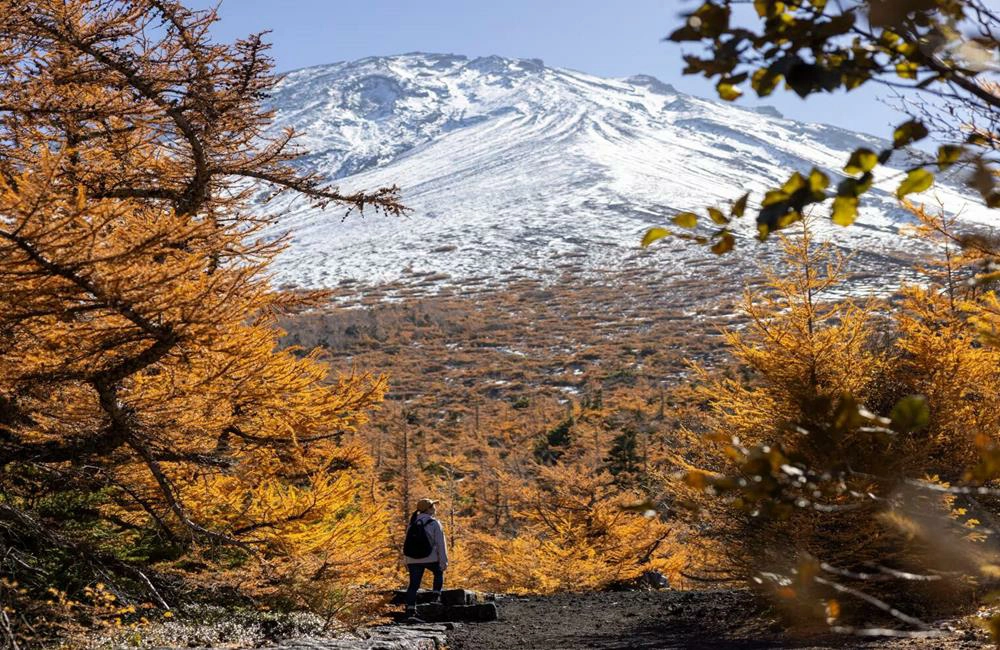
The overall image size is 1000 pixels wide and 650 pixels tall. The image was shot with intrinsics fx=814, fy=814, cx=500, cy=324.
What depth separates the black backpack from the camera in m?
7.86

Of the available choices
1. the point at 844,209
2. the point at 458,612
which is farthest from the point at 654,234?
the point at 458,612

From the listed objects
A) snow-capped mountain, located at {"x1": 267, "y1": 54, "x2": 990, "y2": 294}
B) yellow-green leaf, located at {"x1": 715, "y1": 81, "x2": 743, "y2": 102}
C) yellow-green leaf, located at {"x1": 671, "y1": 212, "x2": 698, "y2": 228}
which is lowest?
yellow-green leaf, located at {"x1": 671, "y1": 212, "x2": 698, "y2": 228}

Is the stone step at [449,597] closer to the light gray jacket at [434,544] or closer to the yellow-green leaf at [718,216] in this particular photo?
the light gray jacket at [434,544]

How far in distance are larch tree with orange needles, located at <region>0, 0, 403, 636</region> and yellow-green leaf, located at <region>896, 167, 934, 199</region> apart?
3473 mm

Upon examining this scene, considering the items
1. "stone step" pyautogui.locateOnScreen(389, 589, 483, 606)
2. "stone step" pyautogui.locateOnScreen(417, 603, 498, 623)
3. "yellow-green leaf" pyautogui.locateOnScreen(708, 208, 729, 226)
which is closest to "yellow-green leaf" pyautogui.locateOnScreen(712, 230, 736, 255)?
"yellow-green leaf" pyautogui.locateOnScreen(708, 208, 729, 226)

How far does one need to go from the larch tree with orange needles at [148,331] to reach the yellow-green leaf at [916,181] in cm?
347

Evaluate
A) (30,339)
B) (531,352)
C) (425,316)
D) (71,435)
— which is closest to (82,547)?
(71,435)

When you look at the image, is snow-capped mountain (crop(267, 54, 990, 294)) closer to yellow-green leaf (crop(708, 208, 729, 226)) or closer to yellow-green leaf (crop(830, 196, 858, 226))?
yellow-green leaf (crop(708, 208, 729, 226))

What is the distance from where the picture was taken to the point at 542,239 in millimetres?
108500

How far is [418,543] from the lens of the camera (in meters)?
7.89

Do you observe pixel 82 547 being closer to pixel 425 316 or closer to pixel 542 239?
pixel 425 316

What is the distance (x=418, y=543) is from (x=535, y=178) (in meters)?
128

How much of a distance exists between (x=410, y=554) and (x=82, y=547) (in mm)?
3146

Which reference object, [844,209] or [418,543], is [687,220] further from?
[418,543]
